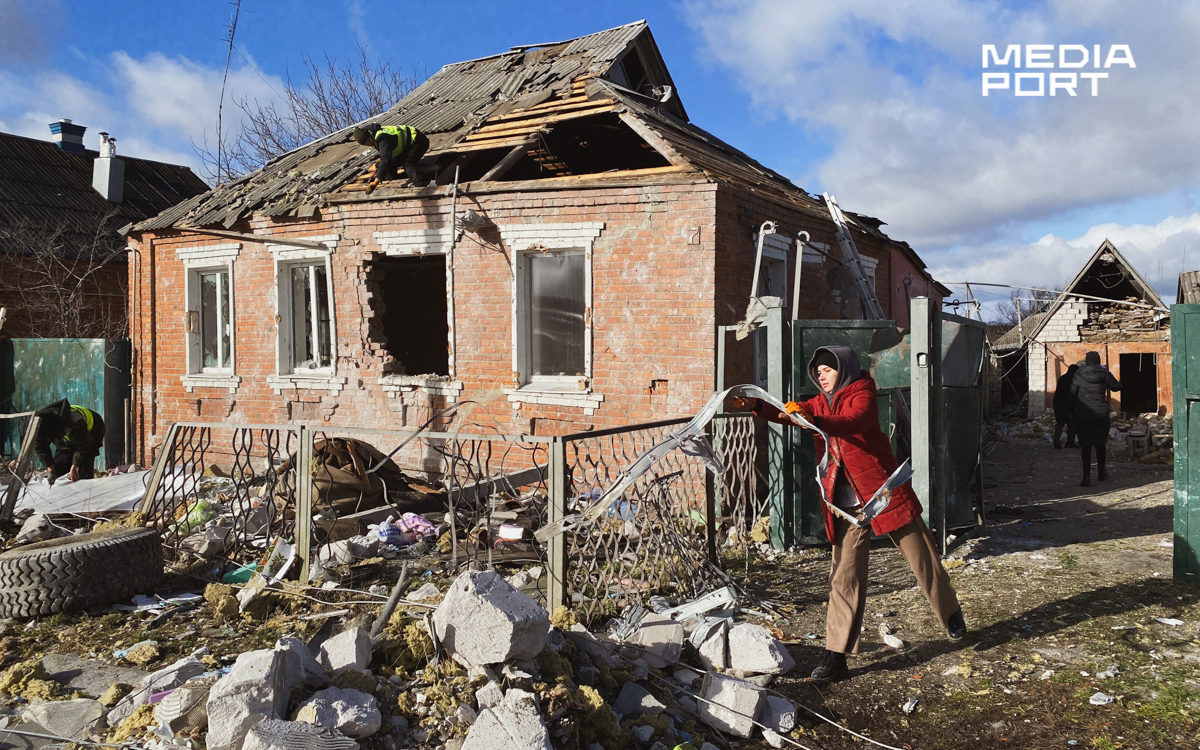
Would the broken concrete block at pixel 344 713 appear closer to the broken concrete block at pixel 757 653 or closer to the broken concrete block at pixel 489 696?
the broken concrete block at pixel 489 696

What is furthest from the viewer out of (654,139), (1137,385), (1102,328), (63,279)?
(1137,385)

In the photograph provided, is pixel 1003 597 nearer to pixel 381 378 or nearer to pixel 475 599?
pixel 475 599

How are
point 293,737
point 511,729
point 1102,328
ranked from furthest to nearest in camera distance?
point 1102,328, point 511,729, point 293,737

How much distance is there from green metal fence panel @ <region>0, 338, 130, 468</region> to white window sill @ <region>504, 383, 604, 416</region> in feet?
22.1

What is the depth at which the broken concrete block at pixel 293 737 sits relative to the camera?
8.95 feet

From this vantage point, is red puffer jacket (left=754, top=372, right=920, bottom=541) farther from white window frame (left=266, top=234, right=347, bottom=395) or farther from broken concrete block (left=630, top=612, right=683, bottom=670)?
white window frame (left=266, top=234, right=347, bottom=395)

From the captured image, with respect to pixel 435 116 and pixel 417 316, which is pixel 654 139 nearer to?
pixel 435 116

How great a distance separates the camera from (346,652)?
132 inches

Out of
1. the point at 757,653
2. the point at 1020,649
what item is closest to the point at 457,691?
the point at 757,653

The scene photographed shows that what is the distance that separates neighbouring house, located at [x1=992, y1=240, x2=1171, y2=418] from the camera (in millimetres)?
19109

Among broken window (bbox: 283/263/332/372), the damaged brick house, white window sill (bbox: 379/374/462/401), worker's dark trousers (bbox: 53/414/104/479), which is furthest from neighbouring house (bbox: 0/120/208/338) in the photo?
white window sill (bbox: 379/374/462/401)

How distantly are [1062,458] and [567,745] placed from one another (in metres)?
12.3

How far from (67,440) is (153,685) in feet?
21.9

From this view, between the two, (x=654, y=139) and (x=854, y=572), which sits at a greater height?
(x=654, y=139)
